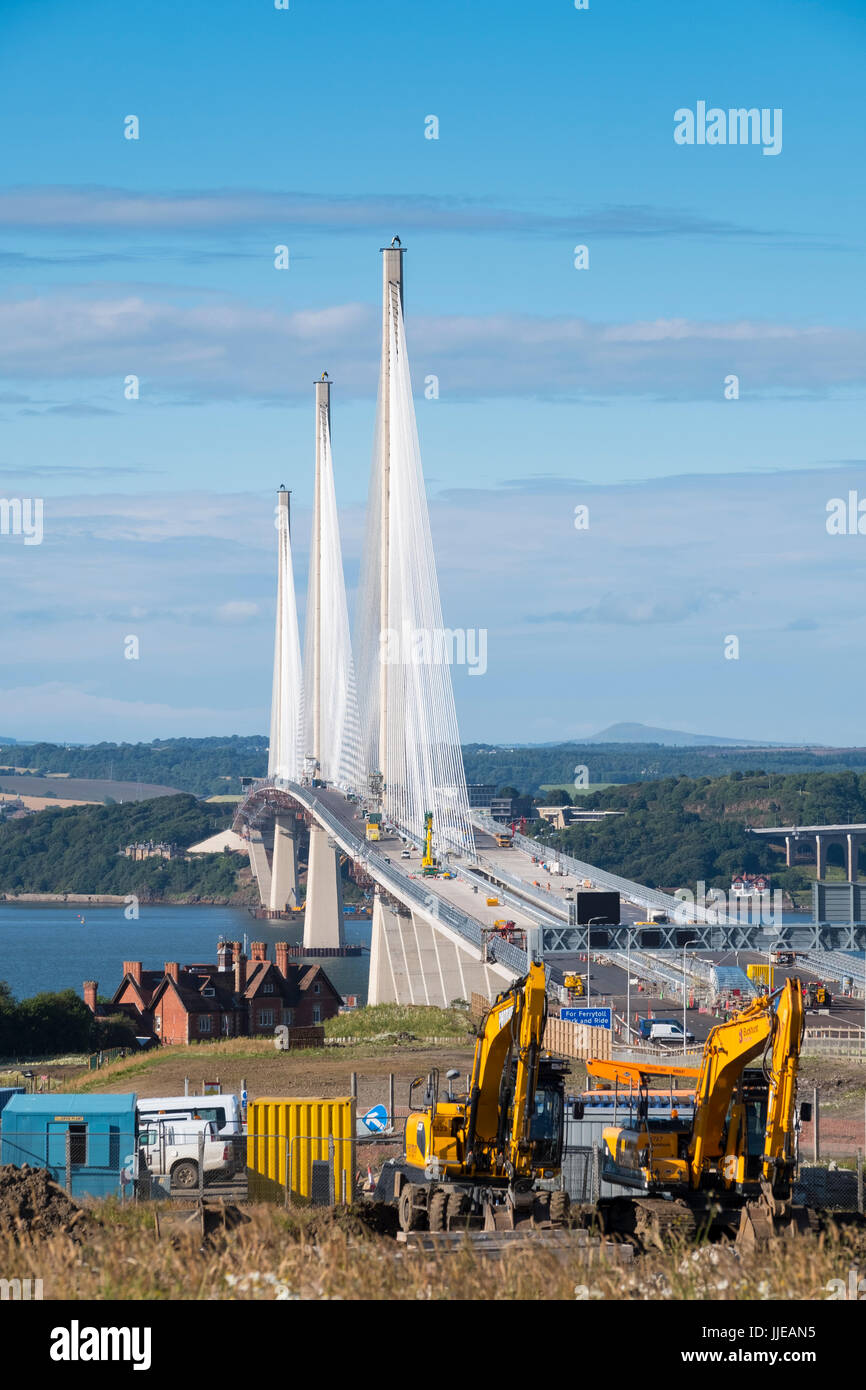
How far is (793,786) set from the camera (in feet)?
625

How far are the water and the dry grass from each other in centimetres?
6427

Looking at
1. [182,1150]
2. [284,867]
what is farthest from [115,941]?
[182,1150]

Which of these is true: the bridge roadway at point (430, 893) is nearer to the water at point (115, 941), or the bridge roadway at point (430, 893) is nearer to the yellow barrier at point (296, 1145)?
the water at point (115, 941)

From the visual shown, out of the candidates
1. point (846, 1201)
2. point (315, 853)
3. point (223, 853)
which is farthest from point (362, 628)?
point (223, 853)

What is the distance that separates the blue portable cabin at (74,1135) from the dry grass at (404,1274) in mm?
8987

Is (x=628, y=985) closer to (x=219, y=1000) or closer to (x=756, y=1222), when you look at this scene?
(x=219, y=1000)

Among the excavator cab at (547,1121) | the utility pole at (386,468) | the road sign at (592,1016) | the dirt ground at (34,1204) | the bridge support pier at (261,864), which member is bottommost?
the bridge support pier at (261,864)

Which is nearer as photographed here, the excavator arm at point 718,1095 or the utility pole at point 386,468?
the excavator arm at point 718,1095

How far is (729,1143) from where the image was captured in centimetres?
1547

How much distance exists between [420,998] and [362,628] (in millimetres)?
28349

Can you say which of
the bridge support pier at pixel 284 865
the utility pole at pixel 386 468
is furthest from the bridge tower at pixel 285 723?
the utility pole at pixel 386 468

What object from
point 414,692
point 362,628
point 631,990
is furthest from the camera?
point 362,628

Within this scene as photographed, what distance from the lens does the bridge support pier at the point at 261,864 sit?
147000 mm
